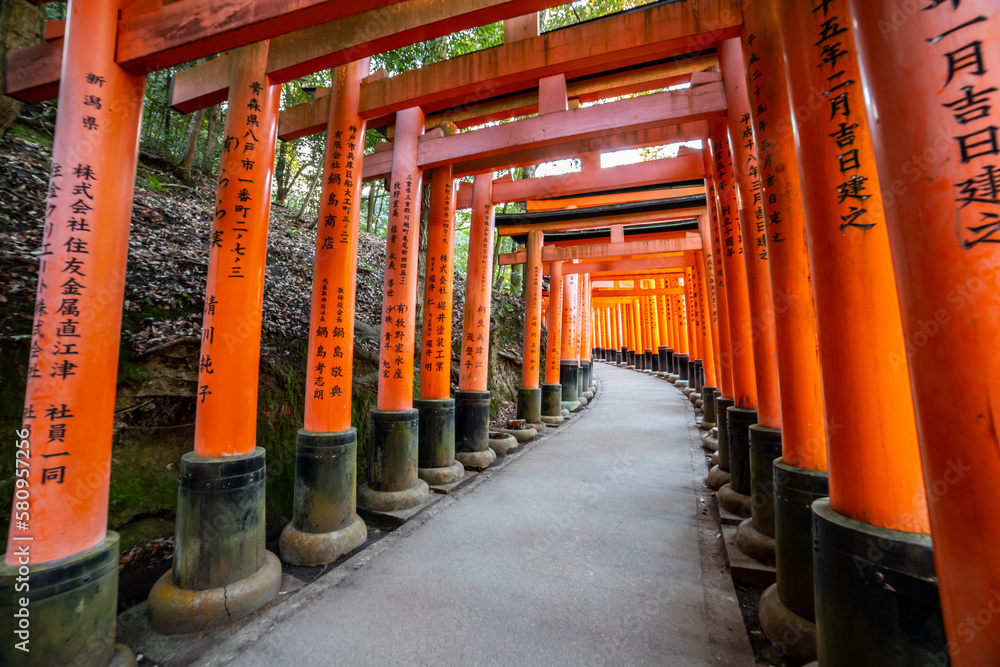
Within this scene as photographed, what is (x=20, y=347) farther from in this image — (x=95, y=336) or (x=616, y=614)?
(x=616, y=614)

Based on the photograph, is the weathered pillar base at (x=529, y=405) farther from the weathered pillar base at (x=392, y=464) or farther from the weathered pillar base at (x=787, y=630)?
the weathered pillar base at (x=787, y=630)

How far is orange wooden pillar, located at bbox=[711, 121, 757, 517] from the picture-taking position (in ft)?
14.1

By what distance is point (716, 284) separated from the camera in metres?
5.71

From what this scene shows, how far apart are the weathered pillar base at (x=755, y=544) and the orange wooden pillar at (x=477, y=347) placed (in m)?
3.56

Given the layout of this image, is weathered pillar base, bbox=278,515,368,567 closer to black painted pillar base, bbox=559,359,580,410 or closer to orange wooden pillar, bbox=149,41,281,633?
orange wooden pillar, bbox=149,41,281,633

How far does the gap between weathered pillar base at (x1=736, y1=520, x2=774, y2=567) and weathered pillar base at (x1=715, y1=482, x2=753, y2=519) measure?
0.62 meters

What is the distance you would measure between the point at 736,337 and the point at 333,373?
4106 mm

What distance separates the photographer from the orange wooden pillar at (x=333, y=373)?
3842 millimetres

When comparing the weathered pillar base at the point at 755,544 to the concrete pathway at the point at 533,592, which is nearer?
the concrete pathway at the point at 533,592

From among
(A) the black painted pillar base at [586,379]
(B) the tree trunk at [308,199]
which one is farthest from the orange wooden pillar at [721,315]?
(B) the tree trunk at [308,199]

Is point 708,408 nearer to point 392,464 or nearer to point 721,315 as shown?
point 721,315

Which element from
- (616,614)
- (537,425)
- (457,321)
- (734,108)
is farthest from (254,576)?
(457,321)

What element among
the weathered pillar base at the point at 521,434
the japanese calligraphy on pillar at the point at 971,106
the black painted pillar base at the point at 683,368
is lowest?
the weathered pillar base at the point at 521,434

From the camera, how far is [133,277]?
527cm
